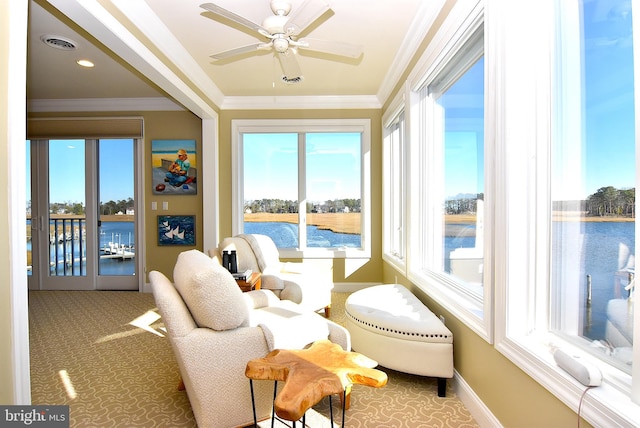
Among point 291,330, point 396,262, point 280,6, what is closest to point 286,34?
point 280,6

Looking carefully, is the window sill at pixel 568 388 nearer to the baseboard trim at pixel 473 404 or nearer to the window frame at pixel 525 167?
the window frame at pixel 525 167

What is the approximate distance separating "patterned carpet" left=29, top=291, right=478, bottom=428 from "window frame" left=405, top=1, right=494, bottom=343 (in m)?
0.60

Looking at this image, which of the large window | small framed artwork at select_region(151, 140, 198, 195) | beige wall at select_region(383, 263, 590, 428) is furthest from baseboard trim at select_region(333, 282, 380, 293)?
the large window

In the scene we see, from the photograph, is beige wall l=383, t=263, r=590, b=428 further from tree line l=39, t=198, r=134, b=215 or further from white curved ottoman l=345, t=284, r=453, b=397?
tree line l=39, t=198, r=134, b=215

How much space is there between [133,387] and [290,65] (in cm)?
260

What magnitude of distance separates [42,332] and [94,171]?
2.54 m

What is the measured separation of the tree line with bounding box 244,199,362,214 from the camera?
541 cm

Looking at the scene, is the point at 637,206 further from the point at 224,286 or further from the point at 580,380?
the point at 224,286

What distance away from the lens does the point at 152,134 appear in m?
5.30

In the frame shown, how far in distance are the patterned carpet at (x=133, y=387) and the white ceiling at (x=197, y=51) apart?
2.40 meters

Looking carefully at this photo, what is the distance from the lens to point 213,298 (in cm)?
184

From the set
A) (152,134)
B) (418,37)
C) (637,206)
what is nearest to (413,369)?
(637,206)

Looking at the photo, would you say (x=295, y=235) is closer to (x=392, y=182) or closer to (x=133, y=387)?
(x=392, y=182)

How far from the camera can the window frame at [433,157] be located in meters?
1.99
